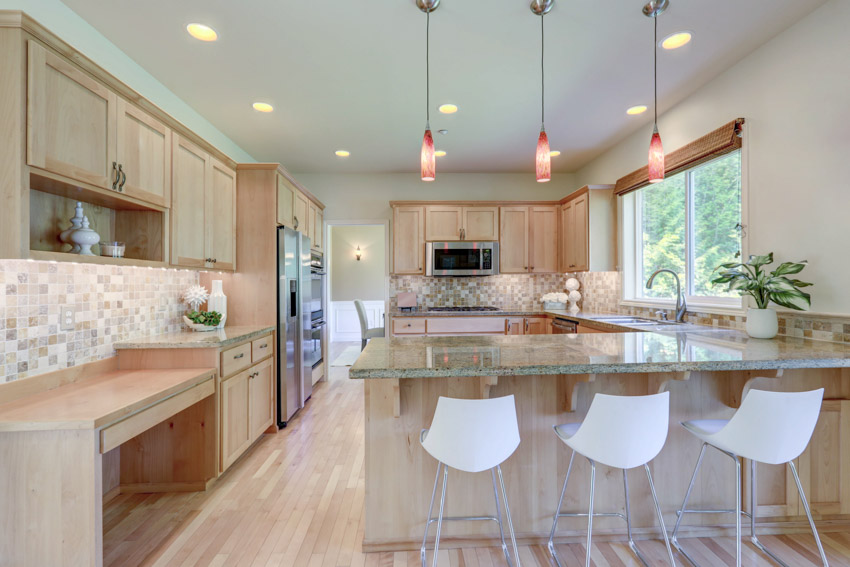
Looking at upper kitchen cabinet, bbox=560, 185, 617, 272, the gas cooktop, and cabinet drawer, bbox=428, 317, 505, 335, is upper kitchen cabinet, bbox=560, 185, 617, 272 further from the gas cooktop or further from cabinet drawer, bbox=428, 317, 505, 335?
the gas cooktop

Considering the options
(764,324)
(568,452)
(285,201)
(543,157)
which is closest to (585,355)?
(568,452)

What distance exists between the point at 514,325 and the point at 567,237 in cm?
120

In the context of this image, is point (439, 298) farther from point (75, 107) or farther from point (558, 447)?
point (75, 107)

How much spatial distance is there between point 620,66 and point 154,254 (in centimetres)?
308

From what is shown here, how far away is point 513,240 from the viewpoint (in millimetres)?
4816

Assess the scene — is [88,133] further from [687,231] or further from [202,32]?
[687,231]

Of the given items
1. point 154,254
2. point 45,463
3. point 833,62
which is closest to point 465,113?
point 833,62

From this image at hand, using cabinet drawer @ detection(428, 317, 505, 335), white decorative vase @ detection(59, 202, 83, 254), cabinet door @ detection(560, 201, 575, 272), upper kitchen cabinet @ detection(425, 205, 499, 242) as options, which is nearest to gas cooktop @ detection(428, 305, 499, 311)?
cabinet drawer @ detection(428, 317, 505, 335)

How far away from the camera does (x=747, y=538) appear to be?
1.86 meters

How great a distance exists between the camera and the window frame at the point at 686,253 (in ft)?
8.25

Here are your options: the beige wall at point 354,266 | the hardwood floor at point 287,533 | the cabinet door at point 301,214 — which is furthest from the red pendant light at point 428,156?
the beige wall at point 354,266

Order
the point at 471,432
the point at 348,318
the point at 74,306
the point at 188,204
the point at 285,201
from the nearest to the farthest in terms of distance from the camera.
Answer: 1. the point at 471,432
2. the point at 74,306
3. the point at 188,204
4. the point at 285,201
5. the point at 348,318

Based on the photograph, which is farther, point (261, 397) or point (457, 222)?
point (457, 222)

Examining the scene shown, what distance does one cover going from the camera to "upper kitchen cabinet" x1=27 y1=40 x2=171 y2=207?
1.53 meters
